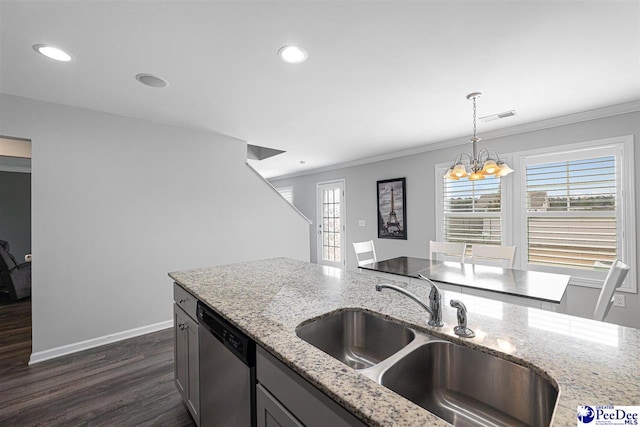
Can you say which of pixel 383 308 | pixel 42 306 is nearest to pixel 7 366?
pixel 42 306

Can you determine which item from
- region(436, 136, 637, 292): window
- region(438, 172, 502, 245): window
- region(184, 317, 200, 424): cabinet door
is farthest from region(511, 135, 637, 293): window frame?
region(184, 317, 200, 424): cabinet door

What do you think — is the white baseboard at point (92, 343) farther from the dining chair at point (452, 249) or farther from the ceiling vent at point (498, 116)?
the ceiling vent at point (498, 116)

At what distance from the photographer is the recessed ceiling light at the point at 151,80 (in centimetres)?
216

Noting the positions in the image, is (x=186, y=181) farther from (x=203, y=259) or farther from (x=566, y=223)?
(x=566, y=223)

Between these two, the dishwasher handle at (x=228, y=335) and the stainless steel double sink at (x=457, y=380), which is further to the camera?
the dishwasher handle at (x=228, y=335)

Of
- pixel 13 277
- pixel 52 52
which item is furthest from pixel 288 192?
pixel 52 52

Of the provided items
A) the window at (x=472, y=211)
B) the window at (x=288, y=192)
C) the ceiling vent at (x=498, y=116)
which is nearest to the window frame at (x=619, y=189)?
the window at (x=472, y=211)

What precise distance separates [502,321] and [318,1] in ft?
5.61

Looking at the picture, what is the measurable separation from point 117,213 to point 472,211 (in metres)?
4.41

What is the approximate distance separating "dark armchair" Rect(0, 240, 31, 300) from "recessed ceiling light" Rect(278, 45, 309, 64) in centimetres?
493

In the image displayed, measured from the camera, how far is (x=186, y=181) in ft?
11.2

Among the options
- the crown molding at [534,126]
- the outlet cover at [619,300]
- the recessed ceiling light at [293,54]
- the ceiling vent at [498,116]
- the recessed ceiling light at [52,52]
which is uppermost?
the recessed ceiling light at [293,54]

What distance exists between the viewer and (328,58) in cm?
193

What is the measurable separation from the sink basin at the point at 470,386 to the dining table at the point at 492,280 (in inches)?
46.1
